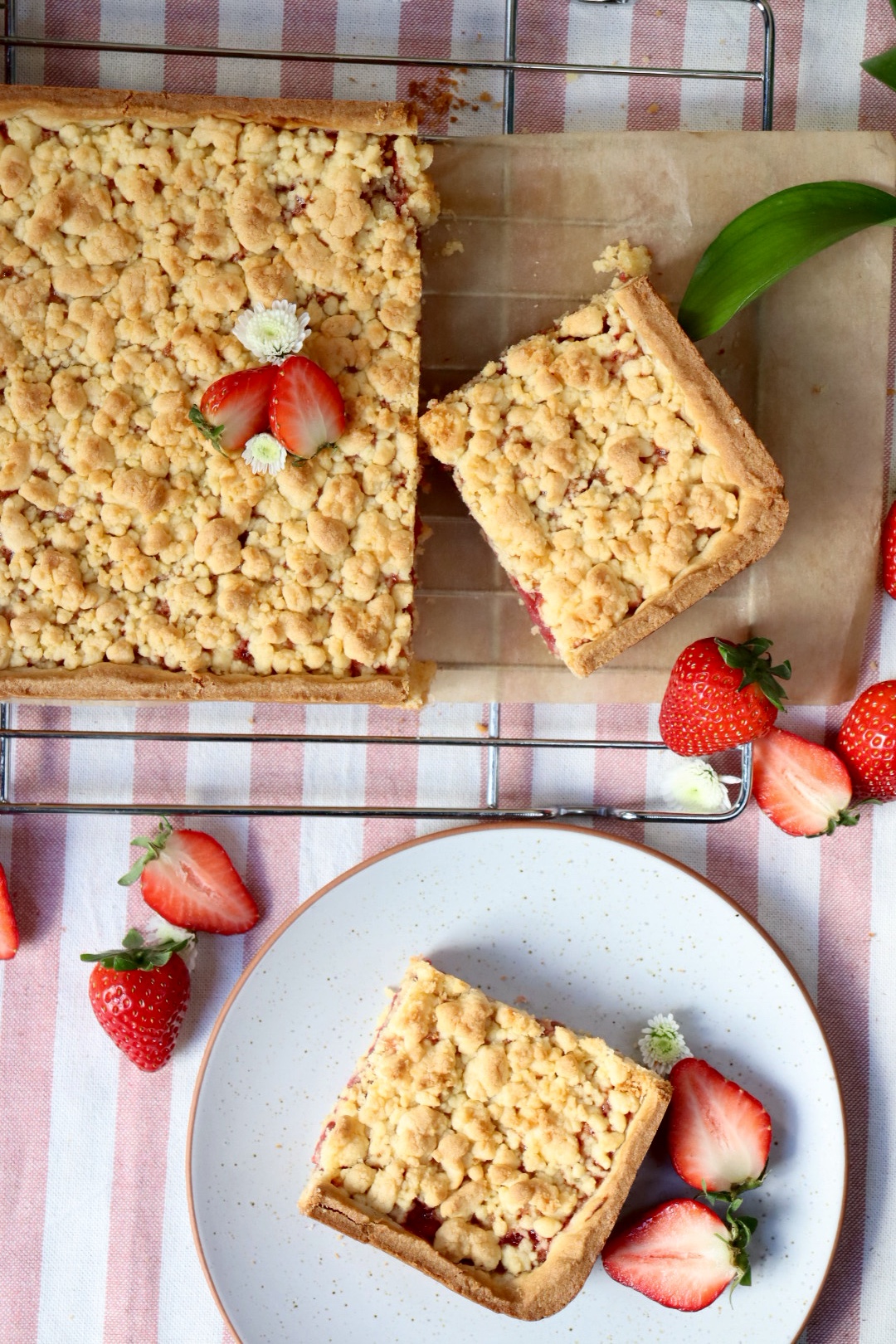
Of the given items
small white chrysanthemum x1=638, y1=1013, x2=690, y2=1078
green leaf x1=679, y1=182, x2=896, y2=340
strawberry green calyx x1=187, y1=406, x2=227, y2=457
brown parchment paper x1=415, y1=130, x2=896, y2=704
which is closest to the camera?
strawberry green calyx x1=187, y1=406, x2=227, y2=457

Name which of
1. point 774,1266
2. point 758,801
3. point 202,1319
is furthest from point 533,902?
point 202,1319

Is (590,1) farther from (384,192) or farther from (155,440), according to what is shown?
(155,440)

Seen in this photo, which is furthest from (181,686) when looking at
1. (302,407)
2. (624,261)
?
(624,261)

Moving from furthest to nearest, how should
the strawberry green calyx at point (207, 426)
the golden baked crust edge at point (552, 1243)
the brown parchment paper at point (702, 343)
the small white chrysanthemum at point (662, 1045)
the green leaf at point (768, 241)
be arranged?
the small white chrysanthemum at point (662, 1045) → the brown parchment paper at point (702, 343) → the green leaf at point (768, 241) → the golden baked crust edge at point (552, 1243) → the strawberry green calyx at point (207, 426)

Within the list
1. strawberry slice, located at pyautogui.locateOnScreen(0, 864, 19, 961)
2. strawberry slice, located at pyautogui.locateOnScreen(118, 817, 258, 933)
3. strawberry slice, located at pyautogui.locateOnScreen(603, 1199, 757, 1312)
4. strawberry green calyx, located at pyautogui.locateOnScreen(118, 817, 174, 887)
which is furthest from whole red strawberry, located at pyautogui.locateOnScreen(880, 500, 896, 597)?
strawberry slice, located at pyautogui.locateOnScreen(0, 864, 19, 961)

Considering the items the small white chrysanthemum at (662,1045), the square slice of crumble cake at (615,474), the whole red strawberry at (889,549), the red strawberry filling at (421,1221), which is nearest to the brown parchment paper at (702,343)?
the whole red strawberry at (889,549)

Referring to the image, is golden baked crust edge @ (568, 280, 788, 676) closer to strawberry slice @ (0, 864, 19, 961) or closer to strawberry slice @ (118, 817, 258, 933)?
strawberry slice @ (118, 817, 258, 933)

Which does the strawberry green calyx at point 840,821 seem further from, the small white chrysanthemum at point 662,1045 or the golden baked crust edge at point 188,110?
the golden baked crust edge at point 188,110
